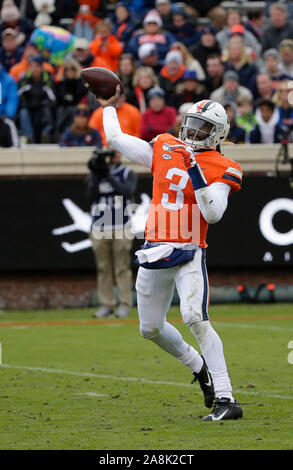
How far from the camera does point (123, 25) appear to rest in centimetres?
1964

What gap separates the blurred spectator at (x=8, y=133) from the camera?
16.1 m

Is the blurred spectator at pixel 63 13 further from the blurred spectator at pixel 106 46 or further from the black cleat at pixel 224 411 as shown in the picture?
the black cleat at pixel 224 411

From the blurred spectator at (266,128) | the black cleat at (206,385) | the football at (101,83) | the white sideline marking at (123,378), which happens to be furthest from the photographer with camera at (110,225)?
the black cleat at (206,385)

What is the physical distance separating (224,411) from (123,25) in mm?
13366

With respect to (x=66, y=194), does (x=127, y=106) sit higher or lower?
higher

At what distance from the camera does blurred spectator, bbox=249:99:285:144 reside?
15953 millimetres

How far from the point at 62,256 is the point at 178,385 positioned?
6.92 metres

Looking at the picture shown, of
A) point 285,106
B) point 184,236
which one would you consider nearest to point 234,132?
point 285,106

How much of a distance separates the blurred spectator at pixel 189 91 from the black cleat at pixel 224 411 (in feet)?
32.5

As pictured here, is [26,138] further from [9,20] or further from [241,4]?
[241,4]

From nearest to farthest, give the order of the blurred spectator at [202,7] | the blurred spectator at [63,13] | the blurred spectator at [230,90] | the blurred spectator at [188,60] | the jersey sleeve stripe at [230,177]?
the jersey sleeve stripe at [230,177]
the blurred spectator at [230,90]
the blurred spectator at [188,60]
the blurred spectator at [202,7]
the blurred spectator at [63,13]

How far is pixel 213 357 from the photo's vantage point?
288 inches

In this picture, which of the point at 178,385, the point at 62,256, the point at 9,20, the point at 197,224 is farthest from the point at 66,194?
the point at 197,224

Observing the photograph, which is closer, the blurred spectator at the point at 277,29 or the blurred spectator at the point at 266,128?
the blurred spectator at the point at 266,128
